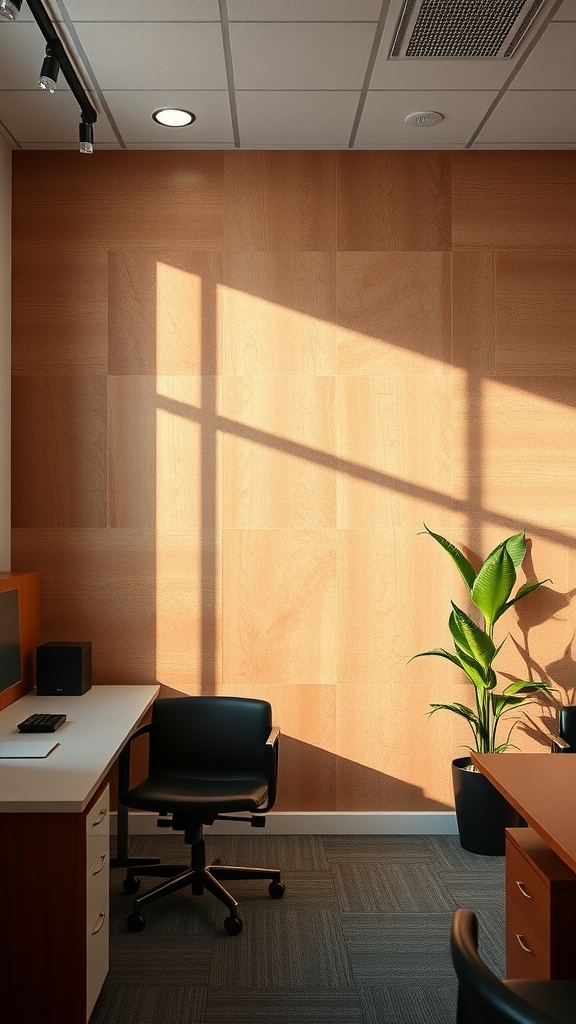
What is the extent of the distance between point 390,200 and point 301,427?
1.22 m

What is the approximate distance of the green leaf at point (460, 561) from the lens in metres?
4.22

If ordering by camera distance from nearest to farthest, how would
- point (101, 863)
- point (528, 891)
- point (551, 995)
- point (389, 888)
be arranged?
point (551, 995) → point (528, 891) → point (101, 863) → point (389, 888)

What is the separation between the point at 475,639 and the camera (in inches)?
163

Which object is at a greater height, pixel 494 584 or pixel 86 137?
pixel 86 137

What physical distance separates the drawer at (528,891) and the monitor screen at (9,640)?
2099 mm

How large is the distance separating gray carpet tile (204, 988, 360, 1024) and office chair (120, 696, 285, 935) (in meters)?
0.42

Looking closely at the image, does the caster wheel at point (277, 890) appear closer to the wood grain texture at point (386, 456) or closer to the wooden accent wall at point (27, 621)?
the wooden accent wall at point (27, 621)

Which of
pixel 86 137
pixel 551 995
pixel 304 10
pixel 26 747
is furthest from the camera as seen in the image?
pixel 86 137

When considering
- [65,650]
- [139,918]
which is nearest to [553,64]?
[65,650]

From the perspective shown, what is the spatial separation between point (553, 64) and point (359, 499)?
2045 mm

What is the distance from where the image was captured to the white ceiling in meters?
3.22

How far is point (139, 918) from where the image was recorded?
11.0 feet

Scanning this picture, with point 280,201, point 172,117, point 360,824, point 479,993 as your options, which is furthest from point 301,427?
point 479,993

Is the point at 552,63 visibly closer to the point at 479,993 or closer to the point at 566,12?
the point at 566,12
